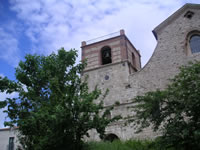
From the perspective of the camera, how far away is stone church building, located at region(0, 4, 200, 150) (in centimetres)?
1546

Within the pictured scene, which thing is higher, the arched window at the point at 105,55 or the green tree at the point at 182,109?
the arched window at the point at 105,55

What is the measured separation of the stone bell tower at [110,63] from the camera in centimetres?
Result: 1859

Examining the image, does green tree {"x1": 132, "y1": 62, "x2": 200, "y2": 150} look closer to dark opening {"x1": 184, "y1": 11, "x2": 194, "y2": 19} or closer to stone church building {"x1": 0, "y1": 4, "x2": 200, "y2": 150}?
stone church building {"x1": 0, "y1": 4, "x2": 200, "y2": 150}

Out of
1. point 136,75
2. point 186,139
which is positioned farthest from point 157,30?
point 186,139

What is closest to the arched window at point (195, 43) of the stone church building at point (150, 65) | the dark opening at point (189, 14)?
the stone church building at point (150, 65)

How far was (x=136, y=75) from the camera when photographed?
53.9 feet

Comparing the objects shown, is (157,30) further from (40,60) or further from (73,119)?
(73,119)

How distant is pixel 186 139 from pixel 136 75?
27.1 feet

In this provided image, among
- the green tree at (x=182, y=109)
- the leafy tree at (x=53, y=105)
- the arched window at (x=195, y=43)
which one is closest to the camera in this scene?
the green tree at (x=182, y=109)

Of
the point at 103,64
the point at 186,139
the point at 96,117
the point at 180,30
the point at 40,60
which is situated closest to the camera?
the point at 186,139

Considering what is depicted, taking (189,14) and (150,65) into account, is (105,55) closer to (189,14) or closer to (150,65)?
(150,65)

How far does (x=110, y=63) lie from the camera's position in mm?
19547

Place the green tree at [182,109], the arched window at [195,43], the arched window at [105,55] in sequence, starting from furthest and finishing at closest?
the arched window at [105,55] → the arched window at [195,43] → the green tree at [182,109]

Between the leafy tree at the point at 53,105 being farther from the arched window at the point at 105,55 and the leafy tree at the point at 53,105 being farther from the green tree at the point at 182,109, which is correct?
the arched window at the point at 105,55
